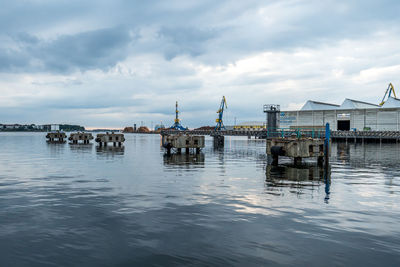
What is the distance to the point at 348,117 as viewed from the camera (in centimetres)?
11000


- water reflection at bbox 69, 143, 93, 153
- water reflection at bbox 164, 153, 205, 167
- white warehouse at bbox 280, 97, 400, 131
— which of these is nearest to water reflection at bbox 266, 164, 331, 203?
water reflection at bbox 164, 153, 205, 167

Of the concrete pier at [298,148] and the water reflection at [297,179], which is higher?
the concrete pier at [298,148]

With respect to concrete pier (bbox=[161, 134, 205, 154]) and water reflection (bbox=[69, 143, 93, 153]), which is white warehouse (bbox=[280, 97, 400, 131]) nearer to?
concrete pier (bbox=[161, 134, 205, 154])

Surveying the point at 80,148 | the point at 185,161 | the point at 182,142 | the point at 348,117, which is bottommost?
the point at 185,161

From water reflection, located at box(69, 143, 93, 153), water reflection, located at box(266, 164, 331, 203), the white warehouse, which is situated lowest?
water reflection, located at box(266, 164, 331, 203)

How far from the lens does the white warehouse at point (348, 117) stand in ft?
335

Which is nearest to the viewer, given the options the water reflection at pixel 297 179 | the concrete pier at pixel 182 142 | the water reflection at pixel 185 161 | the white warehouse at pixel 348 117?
the water reflection at pixel 297 179

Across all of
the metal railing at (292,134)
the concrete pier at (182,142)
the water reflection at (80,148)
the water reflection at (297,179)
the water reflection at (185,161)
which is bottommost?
the water reflection at (185,161)

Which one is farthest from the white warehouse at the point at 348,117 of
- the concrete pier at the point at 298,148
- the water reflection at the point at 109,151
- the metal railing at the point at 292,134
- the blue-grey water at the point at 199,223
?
the blue-grey water at the point at 199,223

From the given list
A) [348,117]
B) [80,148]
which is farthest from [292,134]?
[348,117]

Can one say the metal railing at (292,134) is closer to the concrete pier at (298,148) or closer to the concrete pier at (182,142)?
the concrete pier at (298,148)

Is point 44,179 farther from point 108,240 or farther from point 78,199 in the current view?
point 108,240

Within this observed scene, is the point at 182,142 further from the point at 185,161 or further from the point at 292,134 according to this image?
the point at 292,134

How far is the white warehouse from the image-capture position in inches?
4024
